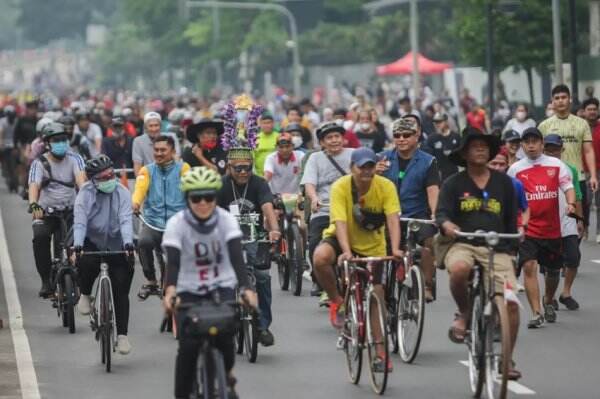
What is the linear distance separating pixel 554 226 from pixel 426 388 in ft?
12.6

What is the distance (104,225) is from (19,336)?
204 cm

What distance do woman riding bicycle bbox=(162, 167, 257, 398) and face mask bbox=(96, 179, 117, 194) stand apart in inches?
170

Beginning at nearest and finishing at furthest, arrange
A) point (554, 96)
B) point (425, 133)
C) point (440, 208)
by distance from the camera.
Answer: point (440, 208), point (554, 96), point (425, 133)

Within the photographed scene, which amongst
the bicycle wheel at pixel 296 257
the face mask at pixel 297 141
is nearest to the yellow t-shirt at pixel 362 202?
the bicycle wheel at pixel 296 257

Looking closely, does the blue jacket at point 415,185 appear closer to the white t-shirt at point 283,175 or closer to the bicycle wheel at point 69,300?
the bicycle wheel at point 69,300

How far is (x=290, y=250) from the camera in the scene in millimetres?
20109

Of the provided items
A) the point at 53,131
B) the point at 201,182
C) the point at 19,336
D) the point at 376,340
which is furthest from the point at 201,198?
the point at 53,131

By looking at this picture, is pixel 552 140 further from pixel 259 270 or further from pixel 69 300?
pixel 69 300

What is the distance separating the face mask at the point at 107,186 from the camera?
15.4 metres

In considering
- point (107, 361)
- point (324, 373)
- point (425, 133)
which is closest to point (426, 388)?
point (324, 373)

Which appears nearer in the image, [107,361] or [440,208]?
[440,208]

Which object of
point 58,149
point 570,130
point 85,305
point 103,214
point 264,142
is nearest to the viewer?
point 103,214

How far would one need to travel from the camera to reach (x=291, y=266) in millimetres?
20281

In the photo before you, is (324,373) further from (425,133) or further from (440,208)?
(425,133)
